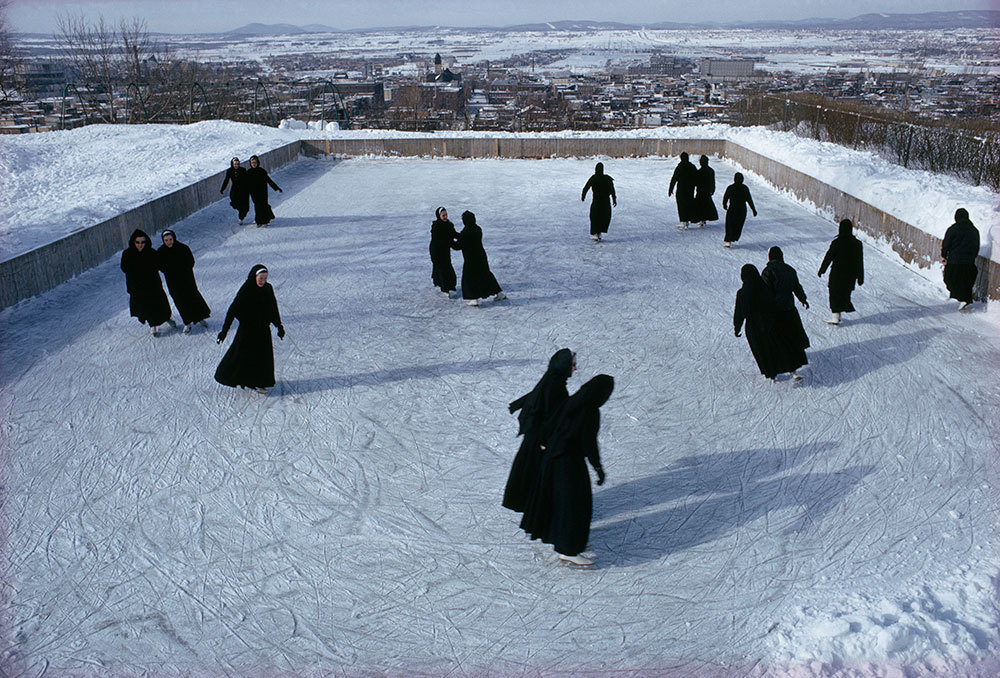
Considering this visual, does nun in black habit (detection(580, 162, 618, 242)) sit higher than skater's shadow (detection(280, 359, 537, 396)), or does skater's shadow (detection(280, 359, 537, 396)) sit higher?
nun in black habit (detection(580, 162, 618, 242))

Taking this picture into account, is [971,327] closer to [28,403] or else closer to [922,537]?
[922,537]

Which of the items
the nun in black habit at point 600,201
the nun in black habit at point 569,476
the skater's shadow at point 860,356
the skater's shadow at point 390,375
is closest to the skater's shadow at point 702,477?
the nun in black habit at point 569,476

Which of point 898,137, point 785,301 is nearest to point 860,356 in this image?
point 785,301

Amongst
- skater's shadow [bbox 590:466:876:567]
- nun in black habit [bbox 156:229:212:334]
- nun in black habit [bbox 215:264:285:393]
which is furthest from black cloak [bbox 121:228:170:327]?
skater's shadow [bbox 590:466:876:567]

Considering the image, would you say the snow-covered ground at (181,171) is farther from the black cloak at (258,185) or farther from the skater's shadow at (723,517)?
the skater's shadow at (723,517)

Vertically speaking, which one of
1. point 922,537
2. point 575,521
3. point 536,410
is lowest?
point 922,537

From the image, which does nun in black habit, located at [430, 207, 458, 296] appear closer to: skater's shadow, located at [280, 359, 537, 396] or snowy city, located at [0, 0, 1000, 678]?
snowy city, located at [0, 0, 1000, 678]

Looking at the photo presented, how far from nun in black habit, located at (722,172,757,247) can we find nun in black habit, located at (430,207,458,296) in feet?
16.4

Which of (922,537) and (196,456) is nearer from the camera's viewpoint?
(922,537)

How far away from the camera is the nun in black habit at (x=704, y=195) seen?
1427cm

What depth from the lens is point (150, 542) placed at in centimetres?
562

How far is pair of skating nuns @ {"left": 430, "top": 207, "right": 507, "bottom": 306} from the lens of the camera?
10.1 meters

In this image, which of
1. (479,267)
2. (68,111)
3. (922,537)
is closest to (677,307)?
(479,267)

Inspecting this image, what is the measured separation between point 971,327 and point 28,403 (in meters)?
10.7
